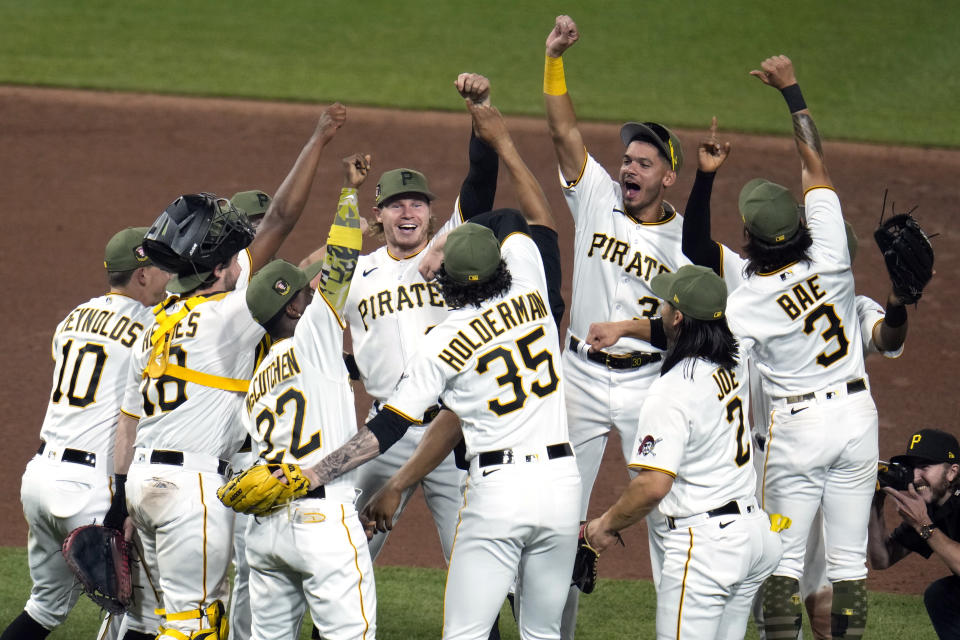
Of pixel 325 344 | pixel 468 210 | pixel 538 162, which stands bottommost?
pixel 325 344

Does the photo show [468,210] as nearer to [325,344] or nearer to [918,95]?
[325,344]

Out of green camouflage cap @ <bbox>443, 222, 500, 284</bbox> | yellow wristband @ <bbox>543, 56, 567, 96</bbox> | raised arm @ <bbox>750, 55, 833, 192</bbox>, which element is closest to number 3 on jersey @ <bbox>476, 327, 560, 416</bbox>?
green camouflage cap @ <bbox>443, 222, 500, 284</bbox>

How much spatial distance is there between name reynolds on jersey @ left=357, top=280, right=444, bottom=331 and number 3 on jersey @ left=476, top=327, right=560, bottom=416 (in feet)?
3.42

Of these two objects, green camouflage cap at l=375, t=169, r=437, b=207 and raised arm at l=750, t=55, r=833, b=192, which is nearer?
raised arm at l=750, t=55, r=833, b=192

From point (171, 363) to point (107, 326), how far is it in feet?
1.97

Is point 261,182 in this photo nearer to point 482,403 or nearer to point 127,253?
point 127,253

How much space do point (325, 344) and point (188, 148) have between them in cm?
871

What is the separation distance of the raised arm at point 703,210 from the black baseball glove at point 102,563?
2.68 m

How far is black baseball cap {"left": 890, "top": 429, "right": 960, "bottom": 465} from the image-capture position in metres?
5.02

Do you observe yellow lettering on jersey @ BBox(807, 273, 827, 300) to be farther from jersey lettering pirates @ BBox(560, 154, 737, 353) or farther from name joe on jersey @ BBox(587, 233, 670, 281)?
name joe on jersey @ BBox(587, 233, 670, 281)

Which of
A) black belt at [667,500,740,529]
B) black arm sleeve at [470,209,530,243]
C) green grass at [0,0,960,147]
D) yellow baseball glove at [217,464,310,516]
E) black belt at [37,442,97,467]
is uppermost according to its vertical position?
green grass at [0,0,960,147]

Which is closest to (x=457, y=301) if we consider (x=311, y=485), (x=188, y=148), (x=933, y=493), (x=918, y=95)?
(x=311, y=485)

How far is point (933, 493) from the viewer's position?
5.06 m

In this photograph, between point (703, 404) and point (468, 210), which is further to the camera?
point (468, 210)
